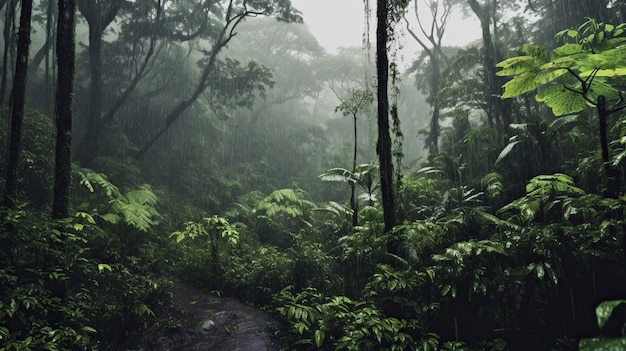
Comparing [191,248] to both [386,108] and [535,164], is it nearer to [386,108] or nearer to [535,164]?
[386,108]

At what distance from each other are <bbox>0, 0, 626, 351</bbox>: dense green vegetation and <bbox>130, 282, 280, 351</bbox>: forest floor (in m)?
0.20

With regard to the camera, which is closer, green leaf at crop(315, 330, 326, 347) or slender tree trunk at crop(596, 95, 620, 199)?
slender tree trunk at crop(596, 95, 620, 199)

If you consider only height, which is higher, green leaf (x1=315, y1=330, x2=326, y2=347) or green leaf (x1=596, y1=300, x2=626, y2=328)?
green leaf (x1=596, y1=300, x2=626, y2=328)

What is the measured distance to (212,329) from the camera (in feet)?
17.6

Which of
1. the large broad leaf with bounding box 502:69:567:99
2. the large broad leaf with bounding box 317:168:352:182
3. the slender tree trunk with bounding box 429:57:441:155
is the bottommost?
the large broad leaf with bounding box 317:168:352:182

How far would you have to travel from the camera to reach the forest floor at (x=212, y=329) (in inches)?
193

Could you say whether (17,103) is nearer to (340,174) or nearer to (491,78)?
(340,174)

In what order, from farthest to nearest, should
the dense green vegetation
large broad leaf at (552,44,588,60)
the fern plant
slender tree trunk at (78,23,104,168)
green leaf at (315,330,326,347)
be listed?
1. slender tree trunk at (78,23,104,168)
2. the fern plant
3. green leaf at (315,330,326,347)
4. the dense green vegetation
5. large broad leaf at (552,44,588,60)

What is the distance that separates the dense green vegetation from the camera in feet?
13.1

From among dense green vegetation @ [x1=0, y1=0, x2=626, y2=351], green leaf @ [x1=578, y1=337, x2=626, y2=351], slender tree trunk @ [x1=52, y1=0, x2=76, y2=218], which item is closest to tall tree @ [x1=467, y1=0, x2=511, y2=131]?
dense green vegetation @ [x1=0, y1=0, x2=626, y2=351]

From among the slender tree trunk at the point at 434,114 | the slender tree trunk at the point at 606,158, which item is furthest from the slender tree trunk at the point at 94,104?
the slender tree trunk at the point at 606,158

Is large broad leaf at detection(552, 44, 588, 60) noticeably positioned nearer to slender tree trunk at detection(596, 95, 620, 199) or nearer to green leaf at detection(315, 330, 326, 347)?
slender tree trunk at detection(596, 95, 620, 199)

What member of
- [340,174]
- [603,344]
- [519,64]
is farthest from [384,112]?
[603,344]

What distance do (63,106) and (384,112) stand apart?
494 centimetres
